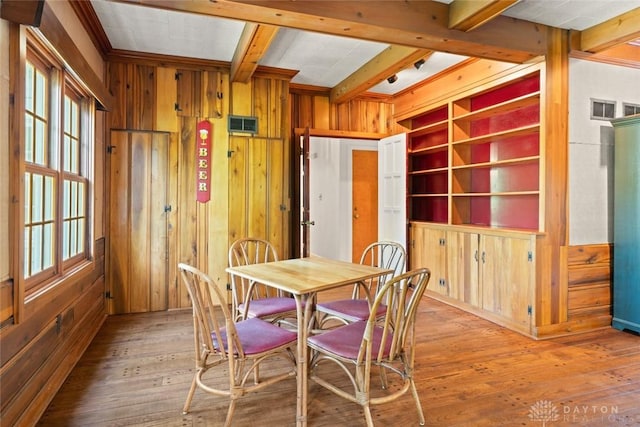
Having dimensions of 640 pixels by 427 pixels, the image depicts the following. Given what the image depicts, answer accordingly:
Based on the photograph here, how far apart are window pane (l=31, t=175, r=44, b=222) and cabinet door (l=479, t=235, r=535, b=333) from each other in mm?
3795

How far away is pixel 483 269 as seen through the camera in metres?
3.97

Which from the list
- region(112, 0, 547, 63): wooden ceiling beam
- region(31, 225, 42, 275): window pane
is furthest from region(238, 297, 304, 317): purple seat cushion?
region(112, 0, 547, 63): wooden ceiling beam

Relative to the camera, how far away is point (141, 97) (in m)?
4.08

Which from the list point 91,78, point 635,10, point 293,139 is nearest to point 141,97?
point 91,78

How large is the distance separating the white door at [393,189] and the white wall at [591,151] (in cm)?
195

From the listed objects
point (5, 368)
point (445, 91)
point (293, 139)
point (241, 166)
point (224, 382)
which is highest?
point (445, 91)

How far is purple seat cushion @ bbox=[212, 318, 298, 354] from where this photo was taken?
80.0 inches

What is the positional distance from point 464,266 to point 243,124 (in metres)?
2.98

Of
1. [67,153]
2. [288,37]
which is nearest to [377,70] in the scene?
[288,37]

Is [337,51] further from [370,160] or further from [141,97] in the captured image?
[370,160]

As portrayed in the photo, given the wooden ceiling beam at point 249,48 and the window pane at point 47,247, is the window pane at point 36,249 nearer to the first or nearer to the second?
the window pane at point 47,247

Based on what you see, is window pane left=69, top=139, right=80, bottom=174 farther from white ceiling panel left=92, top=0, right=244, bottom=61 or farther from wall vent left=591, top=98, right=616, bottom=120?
wall vent left=591, top=98, right=616, bottom=120

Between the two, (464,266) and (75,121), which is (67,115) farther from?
(464,266)

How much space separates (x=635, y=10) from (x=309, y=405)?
3.79m
